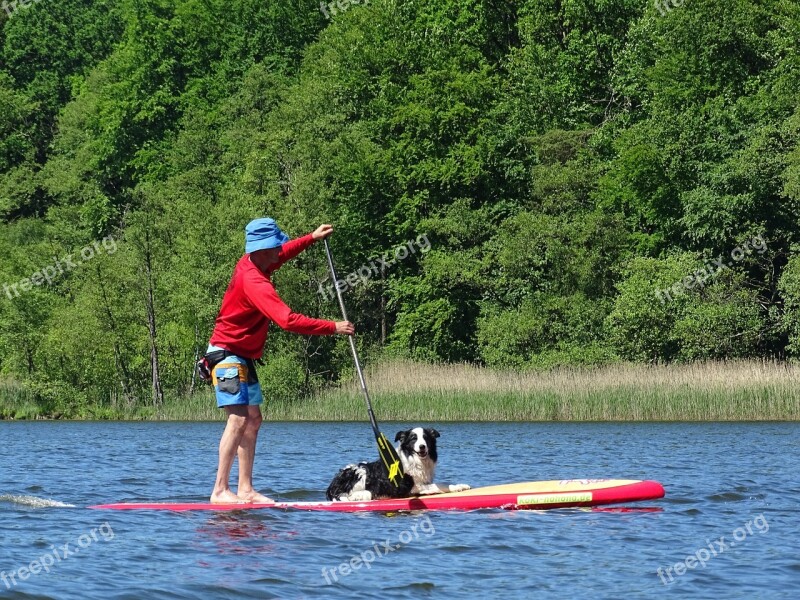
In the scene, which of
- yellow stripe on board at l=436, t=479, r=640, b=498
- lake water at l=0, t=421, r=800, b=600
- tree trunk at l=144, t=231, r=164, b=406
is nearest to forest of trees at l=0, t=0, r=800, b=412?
tree trunk at l=144, t=231, r=164, b=406

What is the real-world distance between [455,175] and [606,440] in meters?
25.4

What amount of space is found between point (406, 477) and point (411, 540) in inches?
65.7

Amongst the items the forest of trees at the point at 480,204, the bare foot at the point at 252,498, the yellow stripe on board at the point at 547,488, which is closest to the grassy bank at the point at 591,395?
the forest of trees at the point at 480,204

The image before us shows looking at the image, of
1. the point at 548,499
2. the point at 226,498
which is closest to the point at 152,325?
the point at 226,498

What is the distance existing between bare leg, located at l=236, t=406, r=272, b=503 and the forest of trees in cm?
2950

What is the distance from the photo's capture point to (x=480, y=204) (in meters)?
52.6

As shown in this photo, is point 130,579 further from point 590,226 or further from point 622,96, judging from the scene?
point 622,96

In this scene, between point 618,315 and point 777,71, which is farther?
point 777,71

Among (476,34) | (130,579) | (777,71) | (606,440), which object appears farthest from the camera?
(476,34)

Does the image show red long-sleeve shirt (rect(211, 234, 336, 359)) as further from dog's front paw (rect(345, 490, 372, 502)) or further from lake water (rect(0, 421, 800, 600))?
dog's front paw (rect(345, 490, 372, 502))

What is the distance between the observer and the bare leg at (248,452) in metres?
12.6

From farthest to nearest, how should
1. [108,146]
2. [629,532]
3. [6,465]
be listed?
1. [108,146]
2. [6,465]
3. [629,532]

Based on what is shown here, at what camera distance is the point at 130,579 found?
9.88 metres

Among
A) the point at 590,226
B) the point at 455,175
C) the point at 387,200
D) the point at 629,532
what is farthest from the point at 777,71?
the point at 629,532
